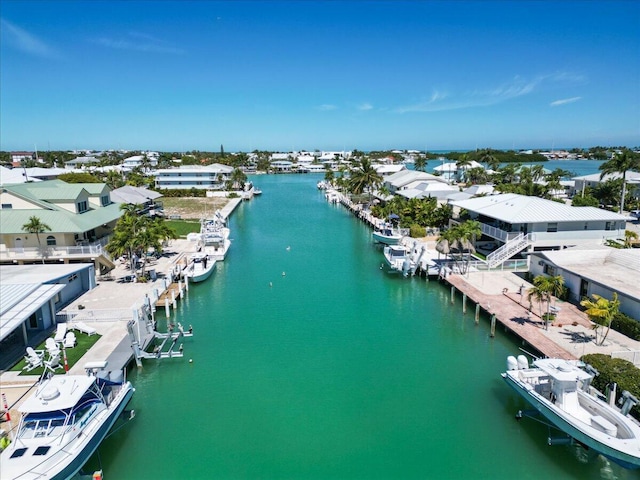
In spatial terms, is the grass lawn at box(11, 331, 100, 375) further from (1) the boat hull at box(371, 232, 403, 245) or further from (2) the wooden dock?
(1) the boat hull at box(371, 232, 403, 245)

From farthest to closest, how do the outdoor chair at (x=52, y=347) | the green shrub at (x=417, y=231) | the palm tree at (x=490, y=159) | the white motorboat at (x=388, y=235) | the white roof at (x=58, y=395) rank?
the palm tree at (x=490, y=159)
the green shrub at (x=417, y=231)
the white motorboat at (x=388, y=235)
the outdoor chair at (x=52, y=347)
the white roof at (x=58, y=395)

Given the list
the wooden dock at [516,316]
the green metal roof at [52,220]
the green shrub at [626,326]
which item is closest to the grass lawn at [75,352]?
the green metal roof at [52,220]

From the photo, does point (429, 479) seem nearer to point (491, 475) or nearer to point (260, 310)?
point (491, 475)

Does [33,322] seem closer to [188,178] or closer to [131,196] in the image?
[131,196]

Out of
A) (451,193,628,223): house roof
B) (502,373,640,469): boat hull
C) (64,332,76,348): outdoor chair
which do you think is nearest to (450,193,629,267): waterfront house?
(451,193,628,223): house roof

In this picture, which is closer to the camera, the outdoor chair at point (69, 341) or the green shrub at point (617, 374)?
the green shrub at point (617, 374)

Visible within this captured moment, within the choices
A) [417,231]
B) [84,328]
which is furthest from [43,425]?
[417,231]

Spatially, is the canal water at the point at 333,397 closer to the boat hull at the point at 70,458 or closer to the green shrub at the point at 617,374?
the boat hull at the point at 70,458
